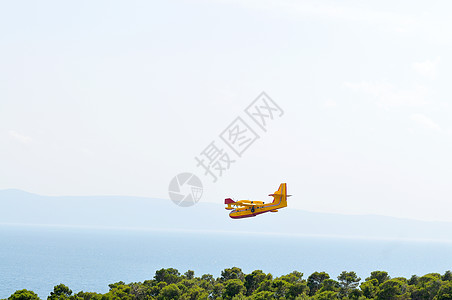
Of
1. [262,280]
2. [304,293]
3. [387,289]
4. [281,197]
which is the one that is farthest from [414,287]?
[281,197]

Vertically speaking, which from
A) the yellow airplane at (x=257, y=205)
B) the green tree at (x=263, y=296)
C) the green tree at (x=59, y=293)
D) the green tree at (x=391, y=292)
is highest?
the yellow airplane at (x=257, y=205)

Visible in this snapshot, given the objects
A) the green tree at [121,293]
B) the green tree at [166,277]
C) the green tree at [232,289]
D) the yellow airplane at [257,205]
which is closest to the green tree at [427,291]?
the green tree at [232,289]

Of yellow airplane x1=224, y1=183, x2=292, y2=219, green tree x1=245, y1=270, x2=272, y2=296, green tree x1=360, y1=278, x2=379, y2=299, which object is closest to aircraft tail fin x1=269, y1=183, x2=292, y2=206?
yellow airplane x1=224, y1=183, x2=292, y2=219

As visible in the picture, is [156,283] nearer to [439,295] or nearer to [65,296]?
[65,296]

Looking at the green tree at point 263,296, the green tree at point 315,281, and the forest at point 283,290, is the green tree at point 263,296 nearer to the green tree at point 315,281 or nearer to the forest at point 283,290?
the forest at point 283,290

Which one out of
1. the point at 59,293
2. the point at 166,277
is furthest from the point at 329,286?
the point at 59,293

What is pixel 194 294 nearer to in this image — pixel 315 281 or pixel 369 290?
pixel 315 281

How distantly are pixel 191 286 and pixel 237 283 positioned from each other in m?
8.53

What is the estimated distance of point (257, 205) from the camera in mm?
61844

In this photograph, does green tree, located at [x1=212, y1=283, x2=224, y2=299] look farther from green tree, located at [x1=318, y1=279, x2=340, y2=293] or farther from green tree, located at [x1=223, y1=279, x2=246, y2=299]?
green tree, located at [x1=318, y1=279, x2=340, y2=293]

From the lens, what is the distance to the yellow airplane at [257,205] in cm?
6022

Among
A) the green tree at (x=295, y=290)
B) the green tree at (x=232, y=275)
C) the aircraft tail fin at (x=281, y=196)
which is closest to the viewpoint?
the aircraft tail fin at (x=281, y=196)

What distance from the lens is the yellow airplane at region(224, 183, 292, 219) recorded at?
6022 cm

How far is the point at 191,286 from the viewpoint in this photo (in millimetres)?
85688
